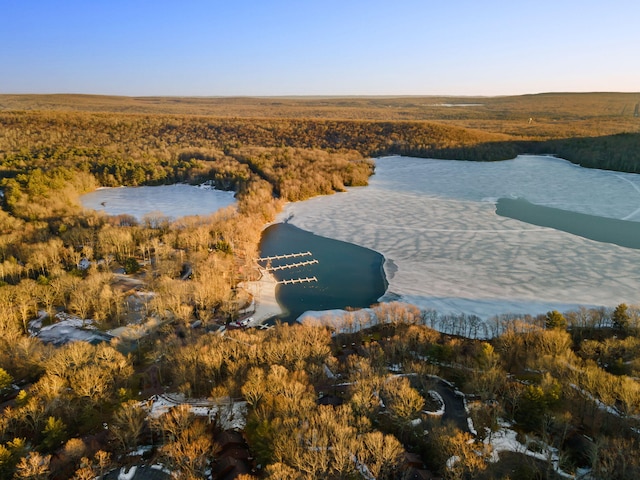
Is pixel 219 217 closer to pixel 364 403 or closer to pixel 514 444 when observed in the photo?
pixel 364 403

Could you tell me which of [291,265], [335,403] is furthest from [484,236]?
[335,403]

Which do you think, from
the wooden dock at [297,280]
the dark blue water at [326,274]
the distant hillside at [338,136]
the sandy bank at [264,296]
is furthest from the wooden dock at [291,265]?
the distant hillside at [338,136]

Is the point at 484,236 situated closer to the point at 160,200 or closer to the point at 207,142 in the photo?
the point at 160,200

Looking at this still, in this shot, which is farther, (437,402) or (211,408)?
(437,402)

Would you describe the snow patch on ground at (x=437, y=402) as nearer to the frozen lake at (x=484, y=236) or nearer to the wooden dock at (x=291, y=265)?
the frozen lake at (x=484, y=236)

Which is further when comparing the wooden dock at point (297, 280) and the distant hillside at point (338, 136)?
the distant hillside at point (338, 136)
